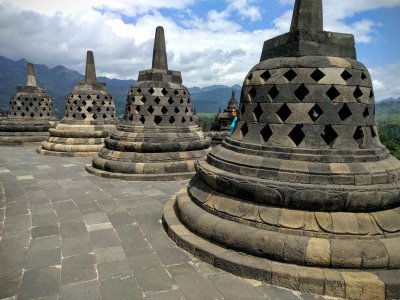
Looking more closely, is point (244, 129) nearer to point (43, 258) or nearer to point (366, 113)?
point (366, 113)

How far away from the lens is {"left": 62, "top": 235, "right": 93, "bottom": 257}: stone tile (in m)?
4.07

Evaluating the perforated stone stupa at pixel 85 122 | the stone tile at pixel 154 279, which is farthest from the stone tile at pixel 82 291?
the perforated stone stupa at pixel 85 122

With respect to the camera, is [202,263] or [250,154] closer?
[202,263]

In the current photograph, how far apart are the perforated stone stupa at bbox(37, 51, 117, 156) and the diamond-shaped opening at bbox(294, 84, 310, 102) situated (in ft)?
33.8

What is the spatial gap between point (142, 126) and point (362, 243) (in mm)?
7240

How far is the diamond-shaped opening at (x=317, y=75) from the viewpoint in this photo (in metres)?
4.20

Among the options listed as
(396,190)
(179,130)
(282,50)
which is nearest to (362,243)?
(396,190)

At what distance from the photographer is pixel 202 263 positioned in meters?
3.80

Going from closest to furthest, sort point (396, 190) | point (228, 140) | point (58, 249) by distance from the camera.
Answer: point (396, 190)
point (58, 249)
point (228, 140)

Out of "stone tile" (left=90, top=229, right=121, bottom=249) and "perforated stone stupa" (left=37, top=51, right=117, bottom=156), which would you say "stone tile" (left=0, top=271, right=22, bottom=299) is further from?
"perforated stone stupa" (left=37, top=51, right=117, bottom=156)

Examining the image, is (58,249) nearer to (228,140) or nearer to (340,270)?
(228,140)

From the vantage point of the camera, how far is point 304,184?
3.79 meters

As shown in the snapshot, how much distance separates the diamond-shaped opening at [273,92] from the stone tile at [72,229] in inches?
145

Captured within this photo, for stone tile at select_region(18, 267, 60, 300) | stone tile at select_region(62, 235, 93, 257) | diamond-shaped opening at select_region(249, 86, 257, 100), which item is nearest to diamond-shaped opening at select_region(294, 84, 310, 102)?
diamond-shaped opening at select_region(249, 86, 257, 100)
